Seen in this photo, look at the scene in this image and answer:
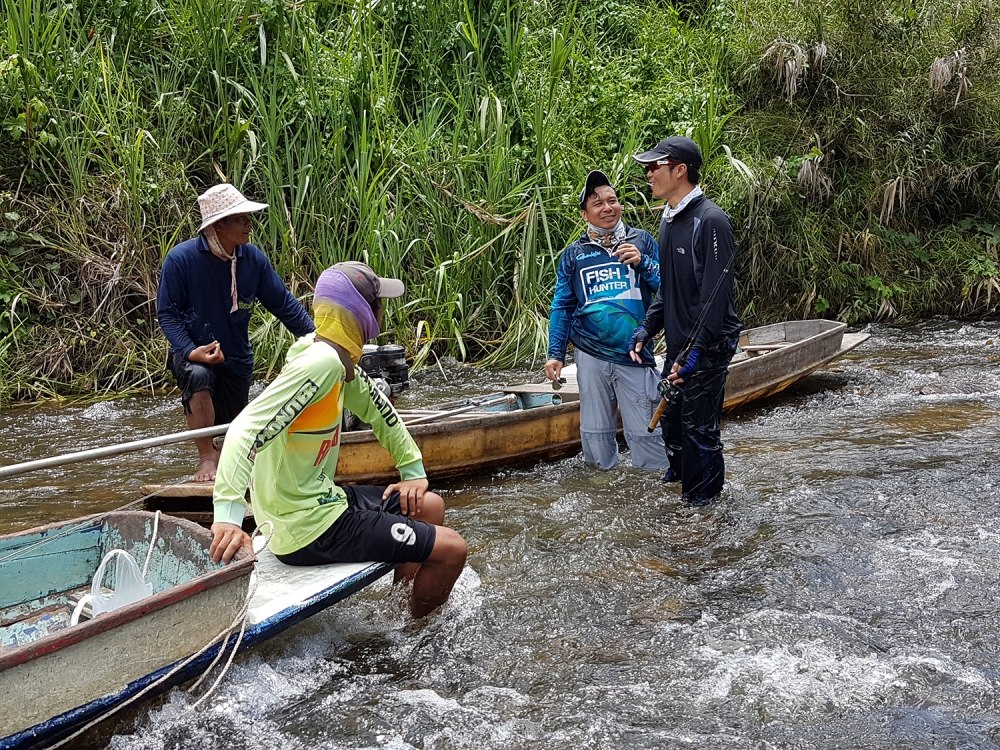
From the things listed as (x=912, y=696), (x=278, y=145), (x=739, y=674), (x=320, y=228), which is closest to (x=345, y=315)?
(x=739, y=674)

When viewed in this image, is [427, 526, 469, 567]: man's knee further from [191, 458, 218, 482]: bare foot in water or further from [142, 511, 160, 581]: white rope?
[191, 458, 218, 482]: bare foot in water

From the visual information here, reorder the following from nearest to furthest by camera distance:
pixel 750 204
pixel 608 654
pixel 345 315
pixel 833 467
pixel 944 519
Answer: pixel 345 315 → pixel 608 654 → pixel 944 519 → pixel 833 467 → pixel 750 204

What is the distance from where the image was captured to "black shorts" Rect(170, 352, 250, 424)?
590 cm

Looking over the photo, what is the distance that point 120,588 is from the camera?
4195mm

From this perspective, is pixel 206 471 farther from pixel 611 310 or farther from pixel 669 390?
pixel 669 390

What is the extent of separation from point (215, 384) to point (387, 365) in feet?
3.42

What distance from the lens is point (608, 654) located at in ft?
14.1

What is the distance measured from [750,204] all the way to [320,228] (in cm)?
488

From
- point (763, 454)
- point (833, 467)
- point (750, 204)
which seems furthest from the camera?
point (750, 204)

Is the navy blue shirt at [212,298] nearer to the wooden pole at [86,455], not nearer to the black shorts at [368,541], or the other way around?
the wooden pole at [86,455]

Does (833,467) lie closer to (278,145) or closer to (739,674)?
(739,674)

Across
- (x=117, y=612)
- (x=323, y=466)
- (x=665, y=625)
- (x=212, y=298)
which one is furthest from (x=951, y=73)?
(x=117, y=612)

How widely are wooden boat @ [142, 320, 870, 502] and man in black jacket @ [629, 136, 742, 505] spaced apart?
1.54 metres

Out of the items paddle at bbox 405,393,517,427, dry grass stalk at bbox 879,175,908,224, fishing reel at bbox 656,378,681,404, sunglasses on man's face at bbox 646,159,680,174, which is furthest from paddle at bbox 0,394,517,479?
dry grass stalk at bbox 879,175,908,224
